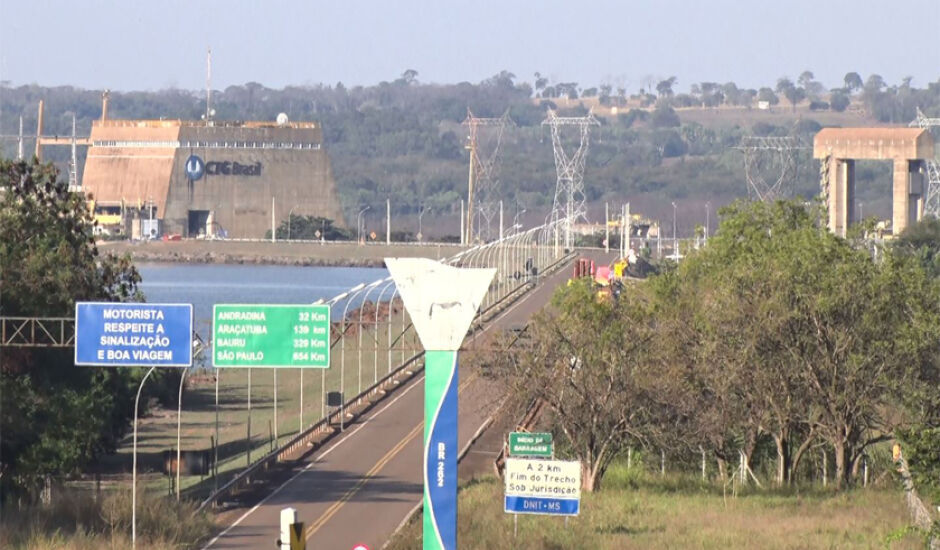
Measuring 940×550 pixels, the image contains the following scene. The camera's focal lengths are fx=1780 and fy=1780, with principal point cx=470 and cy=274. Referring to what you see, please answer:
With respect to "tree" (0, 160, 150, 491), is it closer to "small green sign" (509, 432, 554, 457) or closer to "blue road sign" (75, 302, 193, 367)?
"blue road sign" (75, 302, 193, 367)

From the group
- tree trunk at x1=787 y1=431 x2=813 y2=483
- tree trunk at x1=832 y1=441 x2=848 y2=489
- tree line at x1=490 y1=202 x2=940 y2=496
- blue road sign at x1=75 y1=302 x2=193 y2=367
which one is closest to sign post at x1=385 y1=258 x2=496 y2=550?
blue road sign at x1=75 y1=302 x2=193 y2=367

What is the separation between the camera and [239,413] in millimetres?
66062

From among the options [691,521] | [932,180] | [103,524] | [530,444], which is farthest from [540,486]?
[932,180]

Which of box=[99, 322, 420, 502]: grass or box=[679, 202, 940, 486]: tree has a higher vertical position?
box=[679, 202, 940, 486]: tree

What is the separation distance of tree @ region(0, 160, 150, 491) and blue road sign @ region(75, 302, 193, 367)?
584 centimetres

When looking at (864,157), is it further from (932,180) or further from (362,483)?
(362,483)

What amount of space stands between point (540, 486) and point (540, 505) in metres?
0.34

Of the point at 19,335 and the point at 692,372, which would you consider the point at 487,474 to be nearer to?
the point at 692,372

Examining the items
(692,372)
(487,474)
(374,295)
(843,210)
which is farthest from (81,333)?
(374,295)

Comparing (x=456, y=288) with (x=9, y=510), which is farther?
(x=9, y=510)

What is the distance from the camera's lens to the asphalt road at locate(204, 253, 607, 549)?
37688mm

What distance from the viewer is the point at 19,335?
140ft

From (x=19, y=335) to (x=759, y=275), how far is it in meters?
20.2

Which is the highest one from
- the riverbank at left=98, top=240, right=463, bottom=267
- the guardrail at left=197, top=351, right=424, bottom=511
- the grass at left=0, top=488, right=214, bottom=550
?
the riverbank at left=98, top=240, right=463, bottom=267
